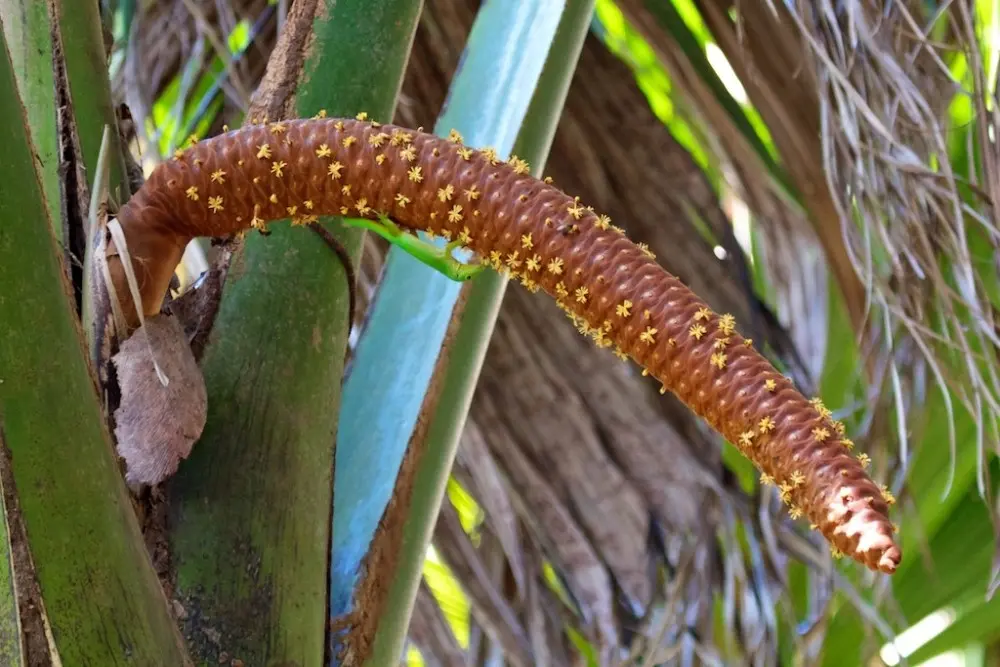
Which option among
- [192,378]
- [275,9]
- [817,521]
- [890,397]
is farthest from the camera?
[275,9]

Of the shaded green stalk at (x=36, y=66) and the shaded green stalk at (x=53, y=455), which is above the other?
the shaded green stalk at (x=36, y=66)

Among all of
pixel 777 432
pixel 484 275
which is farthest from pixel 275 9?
pixel 777 432

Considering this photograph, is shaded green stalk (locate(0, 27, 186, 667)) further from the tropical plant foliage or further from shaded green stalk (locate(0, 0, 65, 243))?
shaded green stalk (locate(0, 0, 65, 243))

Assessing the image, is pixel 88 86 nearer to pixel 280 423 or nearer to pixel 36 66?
pixel 36 66

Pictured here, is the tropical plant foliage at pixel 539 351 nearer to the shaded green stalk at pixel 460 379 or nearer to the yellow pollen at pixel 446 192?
the shaded green stalk at pixel 460 379

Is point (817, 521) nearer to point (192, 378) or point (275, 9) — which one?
point (192, 378)

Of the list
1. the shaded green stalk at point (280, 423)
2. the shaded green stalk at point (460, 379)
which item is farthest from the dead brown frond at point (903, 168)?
the shaded green stalk at point (280, 423)
